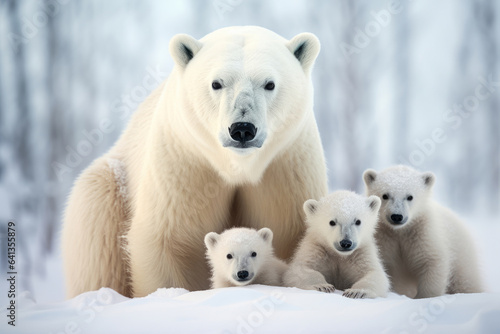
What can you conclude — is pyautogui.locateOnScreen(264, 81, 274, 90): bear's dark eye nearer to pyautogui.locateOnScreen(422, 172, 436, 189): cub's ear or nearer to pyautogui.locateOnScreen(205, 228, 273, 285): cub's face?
pyautogui.locateOnScreen(205, 228, 273, 285): cub's face

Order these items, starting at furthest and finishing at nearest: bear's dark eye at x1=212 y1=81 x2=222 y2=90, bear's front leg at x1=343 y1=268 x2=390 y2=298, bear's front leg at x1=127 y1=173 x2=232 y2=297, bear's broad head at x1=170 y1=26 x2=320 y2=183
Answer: bear's front leg at x1=127 y1=173 x2=232 y2=297, bear's dark eye at x1=212 y1=81 x2=222 y2=90, bear's broad head at x1=170 y1=26 x2=320 y2=183, bear's front leg at x1=343 y1=268 x2=390 y2=298

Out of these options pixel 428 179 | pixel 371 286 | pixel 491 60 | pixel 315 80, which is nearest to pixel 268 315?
pixel 371 286

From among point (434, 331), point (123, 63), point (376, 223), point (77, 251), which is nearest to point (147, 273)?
point (77, 251)

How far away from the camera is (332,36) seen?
6113mm

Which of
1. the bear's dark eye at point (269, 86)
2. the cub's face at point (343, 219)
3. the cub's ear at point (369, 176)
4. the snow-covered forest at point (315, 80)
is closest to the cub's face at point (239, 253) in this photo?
the cub's face at point (343, 219)

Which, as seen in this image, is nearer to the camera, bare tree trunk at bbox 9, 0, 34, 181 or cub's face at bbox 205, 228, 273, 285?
cub's face at bbox 205, 228, 273, 285

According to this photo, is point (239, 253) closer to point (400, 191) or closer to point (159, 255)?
point (159, 255)

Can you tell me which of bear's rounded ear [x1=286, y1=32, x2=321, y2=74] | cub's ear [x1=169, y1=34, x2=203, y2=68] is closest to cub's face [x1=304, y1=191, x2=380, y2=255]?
bear's rounded ear [x1=286, y1=32, x2=321, y2=74]

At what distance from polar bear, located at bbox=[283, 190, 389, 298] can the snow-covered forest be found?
1590 mm

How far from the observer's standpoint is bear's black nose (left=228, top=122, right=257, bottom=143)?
2.82m

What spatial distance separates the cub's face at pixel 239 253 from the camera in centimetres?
309

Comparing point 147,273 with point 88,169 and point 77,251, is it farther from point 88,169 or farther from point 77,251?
point 88,169

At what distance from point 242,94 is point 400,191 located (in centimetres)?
100

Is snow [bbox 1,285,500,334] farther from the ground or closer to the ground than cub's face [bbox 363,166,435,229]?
closer to the ground
